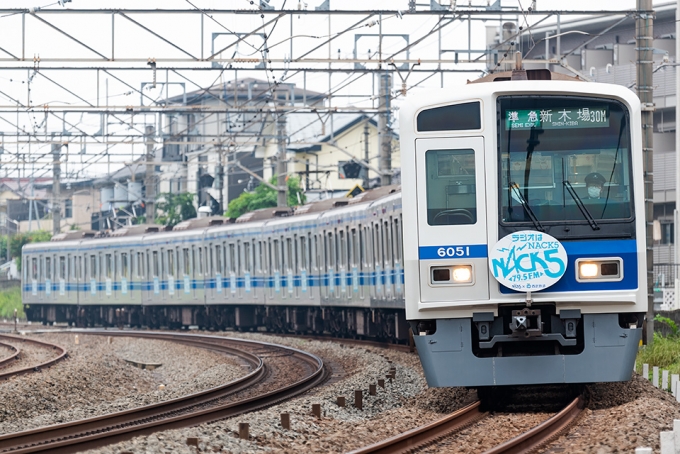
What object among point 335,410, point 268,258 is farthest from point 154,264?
point 335,410

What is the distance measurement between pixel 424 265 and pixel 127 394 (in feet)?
23.0

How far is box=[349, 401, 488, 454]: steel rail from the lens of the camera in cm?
782

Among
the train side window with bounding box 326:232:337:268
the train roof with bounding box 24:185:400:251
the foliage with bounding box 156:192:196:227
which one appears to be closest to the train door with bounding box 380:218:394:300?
the train roof with bounding box 24:185:400:251

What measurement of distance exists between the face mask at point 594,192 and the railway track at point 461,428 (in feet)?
5.35

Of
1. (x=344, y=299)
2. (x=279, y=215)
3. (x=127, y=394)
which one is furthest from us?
(x=279, y=215)

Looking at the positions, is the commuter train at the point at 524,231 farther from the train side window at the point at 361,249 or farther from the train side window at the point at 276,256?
the train side window at the point at 276,256

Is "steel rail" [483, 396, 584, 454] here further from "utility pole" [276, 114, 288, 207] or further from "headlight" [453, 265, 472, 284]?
"utility pole" [276, 114, 288, 207]

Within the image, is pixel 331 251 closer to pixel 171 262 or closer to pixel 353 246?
pixel 353 246

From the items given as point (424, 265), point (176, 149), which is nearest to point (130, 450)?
point (424, 265)

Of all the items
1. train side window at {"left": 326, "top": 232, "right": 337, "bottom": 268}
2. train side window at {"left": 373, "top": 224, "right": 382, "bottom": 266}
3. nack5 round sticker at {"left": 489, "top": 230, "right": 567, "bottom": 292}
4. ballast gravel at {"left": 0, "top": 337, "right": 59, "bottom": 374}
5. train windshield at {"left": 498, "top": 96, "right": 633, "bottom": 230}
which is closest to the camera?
nack5 round sticker at {"left": 489, "top": 230, "right": 567, "bottom": 292}

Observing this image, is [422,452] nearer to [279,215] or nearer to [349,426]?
[349,426]

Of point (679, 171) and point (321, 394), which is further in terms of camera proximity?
point (679, 171)

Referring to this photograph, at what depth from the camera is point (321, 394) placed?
12695mm

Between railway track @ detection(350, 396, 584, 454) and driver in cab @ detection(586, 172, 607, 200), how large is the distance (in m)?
1.64
